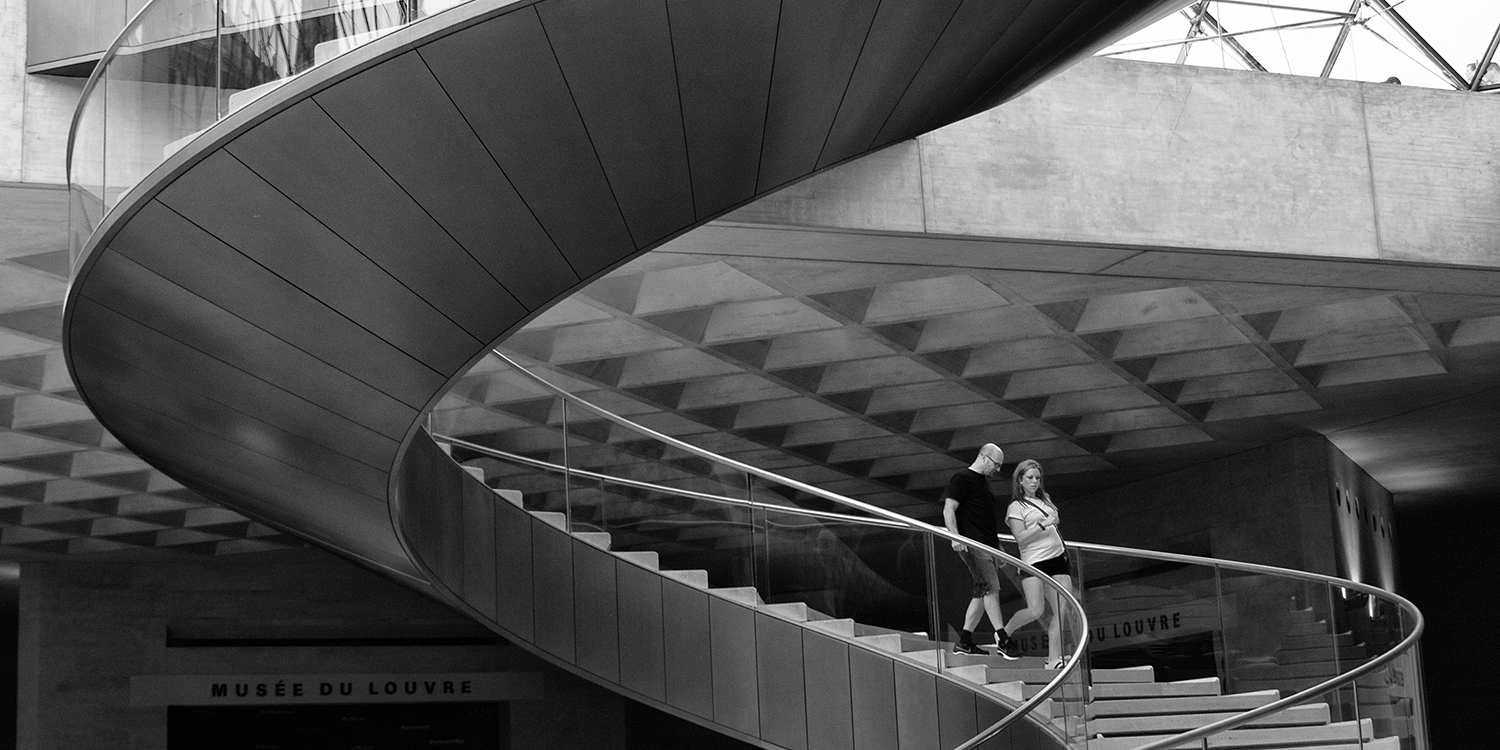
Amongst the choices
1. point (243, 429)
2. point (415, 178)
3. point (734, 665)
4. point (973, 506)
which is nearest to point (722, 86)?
point (415, 178)

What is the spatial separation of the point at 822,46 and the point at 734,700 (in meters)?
7.34

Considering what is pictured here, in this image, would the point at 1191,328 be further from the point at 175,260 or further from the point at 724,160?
the point at 175,260

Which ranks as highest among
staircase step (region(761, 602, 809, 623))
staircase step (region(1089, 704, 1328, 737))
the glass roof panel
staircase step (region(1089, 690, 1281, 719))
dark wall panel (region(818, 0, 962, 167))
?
the glass roof panel

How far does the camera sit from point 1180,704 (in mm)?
12039

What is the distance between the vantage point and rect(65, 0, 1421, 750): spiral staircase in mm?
6082

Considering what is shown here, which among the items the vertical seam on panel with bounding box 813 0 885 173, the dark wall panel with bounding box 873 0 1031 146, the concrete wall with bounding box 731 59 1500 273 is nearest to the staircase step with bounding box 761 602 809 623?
the concrete wall with bounding box 731 59 1500 273

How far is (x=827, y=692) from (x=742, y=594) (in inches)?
42.7

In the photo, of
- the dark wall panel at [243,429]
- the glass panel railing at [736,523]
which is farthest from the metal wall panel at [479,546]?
the dark wall panel at [243,429]

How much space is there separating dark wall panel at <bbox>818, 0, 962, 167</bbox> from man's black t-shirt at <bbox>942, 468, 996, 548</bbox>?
3.72 m

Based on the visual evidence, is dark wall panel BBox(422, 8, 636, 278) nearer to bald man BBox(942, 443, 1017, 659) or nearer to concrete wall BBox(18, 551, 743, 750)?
bald man BBox(942, 443, 1017, 659)

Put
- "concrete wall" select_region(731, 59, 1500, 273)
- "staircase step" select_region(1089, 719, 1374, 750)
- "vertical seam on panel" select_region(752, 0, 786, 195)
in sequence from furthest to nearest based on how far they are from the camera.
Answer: "concrete wall" select_region(731, 59, 1500, 273) → "staircase step" select_region(1089, 719, 1374, 750) → "vertical seam on panel" select_region(752, 0, 786, 195)

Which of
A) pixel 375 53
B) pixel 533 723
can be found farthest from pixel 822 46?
pixel 533 723

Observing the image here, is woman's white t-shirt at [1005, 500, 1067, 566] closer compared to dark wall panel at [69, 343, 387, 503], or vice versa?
dark wall panel at [69, 343, 387, 503]

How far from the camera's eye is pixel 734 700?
41.5 ft
